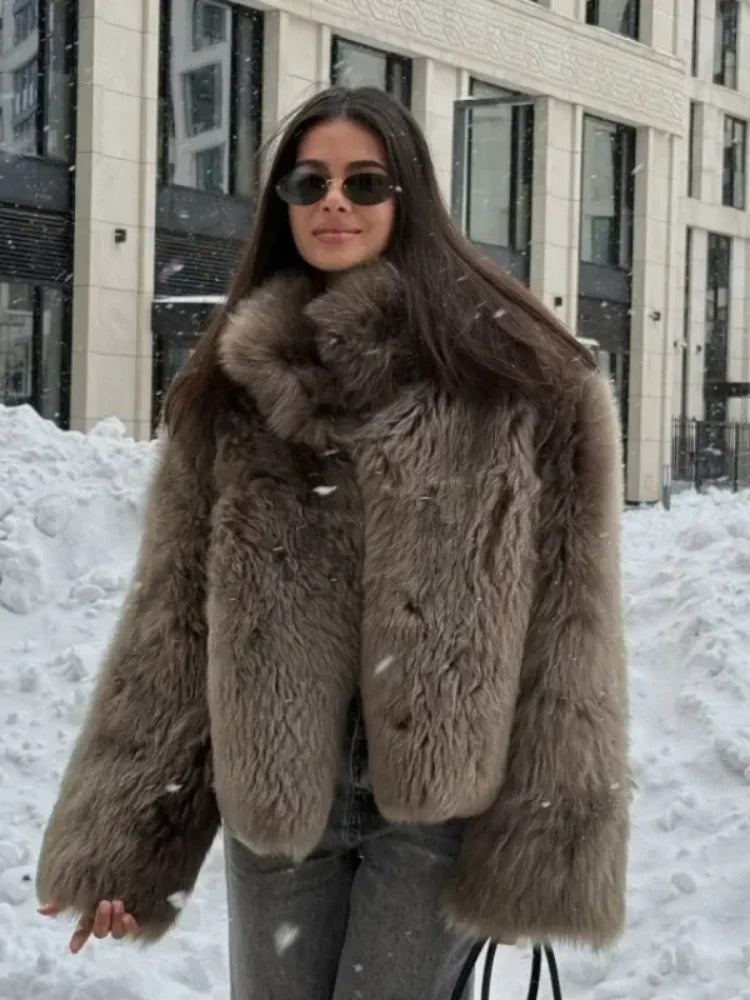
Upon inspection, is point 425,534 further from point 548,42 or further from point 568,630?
point 548,42

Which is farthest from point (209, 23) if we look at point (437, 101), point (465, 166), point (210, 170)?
point (437, 101)

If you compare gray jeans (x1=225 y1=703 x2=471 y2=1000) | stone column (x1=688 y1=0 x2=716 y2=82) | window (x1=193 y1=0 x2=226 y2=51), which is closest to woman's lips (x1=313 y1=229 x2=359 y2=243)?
gray jeans (x1=225 y1=703 x2=471 y2=1000)

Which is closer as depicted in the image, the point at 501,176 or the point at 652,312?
the point at 501,176

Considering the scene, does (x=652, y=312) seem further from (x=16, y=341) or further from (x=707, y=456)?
(x=16, y=341)

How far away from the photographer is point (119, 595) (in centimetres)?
855

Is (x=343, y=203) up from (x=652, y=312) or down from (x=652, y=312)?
down

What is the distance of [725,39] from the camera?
35.5 m

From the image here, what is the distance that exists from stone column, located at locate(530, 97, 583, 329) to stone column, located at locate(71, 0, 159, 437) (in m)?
8.61

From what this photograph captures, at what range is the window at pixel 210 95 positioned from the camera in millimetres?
20125

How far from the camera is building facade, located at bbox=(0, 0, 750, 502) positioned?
1869 centimetres

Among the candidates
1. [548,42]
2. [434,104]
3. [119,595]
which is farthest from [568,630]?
[548,42]

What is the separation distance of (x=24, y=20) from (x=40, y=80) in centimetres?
74

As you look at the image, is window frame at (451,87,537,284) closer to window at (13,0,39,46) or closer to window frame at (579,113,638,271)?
window frame at (579,113,638,271)

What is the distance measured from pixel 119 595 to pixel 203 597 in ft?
19.7
